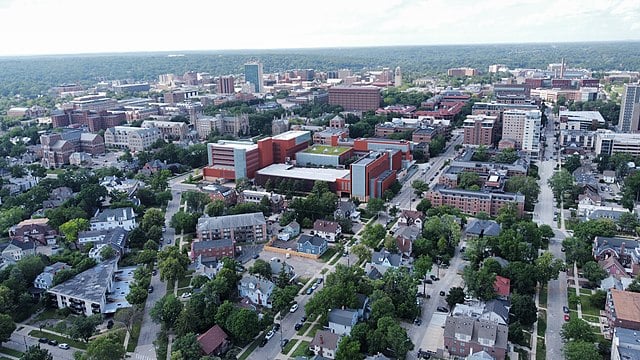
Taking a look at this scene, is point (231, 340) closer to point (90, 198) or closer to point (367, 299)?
point (367, 299)

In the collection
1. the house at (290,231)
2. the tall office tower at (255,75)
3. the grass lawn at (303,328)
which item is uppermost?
the tall office tower at (255,75)

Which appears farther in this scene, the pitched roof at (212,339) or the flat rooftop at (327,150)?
the flat rooftop at (327,150)

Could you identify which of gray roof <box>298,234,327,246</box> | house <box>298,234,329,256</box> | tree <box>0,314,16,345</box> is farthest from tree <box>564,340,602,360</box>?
tree <box>0,314,16,345</box>

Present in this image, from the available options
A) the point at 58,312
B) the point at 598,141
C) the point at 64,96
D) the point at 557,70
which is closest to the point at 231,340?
the point at 58,312

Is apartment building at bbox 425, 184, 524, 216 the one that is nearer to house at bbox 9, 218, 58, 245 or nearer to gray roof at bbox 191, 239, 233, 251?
gray roof at bbox 191, 239, 233, 251

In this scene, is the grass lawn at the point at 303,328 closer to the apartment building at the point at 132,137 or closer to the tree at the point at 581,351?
the tree at the point at 581,351

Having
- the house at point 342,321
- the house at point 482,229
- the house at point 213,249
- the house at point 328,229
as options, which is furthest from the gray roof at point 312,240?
the house at point 482,229
